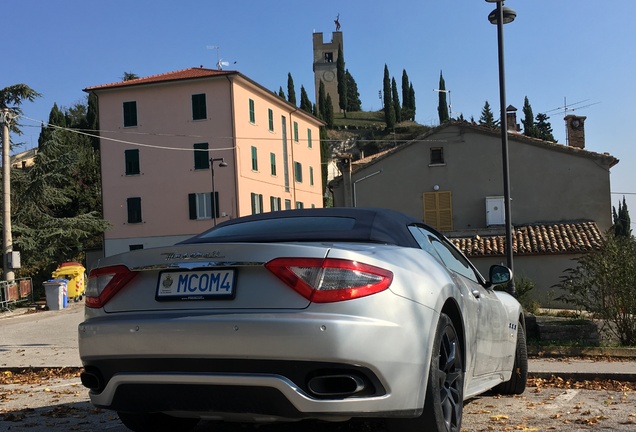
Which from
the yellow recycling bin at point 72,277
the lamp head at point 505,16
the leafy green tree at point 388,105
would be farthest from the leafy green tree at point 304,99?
the lamp head at point 505,16

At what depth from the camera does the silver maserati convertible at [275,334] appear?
Result: 3.42 m

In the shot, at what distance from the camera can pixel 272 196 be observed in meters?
52.4

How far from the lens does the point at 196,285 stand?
3.70 m

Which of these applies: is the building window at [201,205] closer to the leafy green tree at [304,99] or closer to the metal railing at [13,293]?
the metal railing at [13,293]

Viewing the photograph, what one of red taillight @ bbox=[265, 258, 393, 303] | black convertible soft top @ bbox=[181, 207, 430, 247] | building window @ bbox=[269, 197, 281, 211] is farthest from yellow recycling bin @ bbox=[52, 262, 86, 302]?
red taillight @ bbox=[265, 258, 393, 303]

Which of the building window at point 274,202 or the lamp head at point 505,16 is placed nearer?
the lamp head at point 505,16

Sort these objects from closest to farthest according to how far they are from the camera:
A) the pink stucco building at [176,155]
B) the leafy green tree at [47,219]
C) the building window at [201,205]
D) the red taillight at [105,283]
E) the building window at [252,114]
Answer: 1. the red taillight at [105,283]
2. the leafy green tree at [47,219]
3. the building window at [201,205]
4. the pink stucco building at [176,155]
5. the building window at [252,114]

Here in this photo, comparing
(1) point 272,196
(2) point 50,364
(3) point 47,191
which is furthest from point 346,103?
(2) point 50,364

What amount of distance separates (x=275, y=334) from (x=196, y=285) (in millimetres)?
547

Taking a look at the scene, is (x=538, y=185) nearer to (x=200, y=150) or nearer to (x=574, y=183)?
(x=574, y=183)

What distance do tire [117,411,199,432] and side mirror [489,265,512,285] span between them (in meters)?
2.58

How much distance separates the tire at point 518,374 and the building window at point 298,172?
50938 millimetres

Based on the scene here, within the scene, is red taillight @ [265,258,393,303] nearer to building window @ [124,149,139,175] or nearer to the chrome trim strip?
the chrome trim strip

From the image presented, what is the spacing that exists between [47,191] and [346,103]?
11815cm
